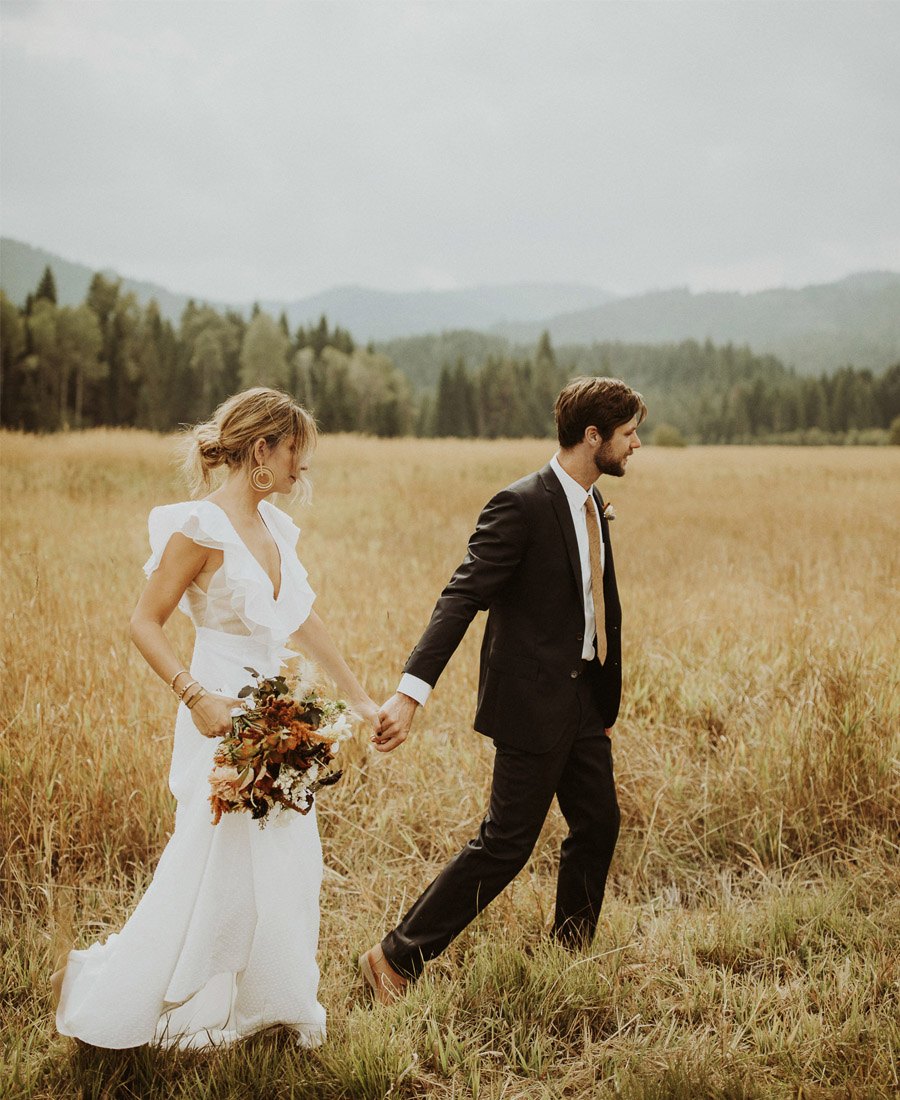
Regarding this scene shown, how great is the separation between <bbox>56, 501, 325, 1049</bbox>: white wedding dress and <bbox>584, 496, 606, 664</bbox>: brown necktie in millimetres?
1121

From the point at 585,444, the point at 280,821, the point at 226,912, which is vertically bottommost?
the point at 226,912

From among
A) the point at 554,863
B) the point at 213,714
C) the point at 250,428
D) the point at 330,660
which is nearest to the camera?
the point at 213,714

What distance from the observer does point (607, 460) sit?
3.07 metres

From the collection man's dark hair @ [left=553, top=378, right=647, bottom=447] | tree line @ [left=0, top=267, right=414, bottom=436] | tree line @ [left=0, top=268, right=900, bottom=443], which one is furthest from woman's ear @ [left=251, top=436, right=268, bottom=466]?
tree line @ [left=0, top=267, right=414, bottom=436]

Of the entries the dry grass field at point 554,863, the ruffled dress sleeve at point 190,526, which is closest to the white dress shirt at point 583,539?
the ruffled dress sleeve at point 190,526

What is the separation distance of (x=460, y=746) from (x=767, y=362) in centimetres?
14958

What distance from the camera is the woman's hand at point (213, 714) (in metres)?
2.43

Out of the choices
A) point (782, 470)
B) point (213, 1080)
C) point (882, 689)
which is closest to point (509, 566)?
point (213, 1080)

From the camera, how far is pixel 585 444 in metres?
3.07

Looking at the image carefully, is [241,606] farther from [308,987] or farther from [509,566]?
[308,987]

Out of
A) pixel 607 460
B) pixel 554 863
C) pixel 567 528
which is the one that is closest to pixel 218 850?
pixel 567 528

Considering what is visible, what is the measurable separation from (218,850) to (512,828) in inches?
40.0

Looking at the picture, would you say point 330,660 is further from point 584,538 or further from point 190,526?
point 584,538

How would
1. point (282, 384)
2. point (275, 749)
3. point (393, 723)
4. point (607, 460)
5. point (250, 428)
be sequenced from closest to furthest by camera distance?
point (275, 749) → point (250, 428) → point (393, 723) → point (607, 460) → point (282, 384)
